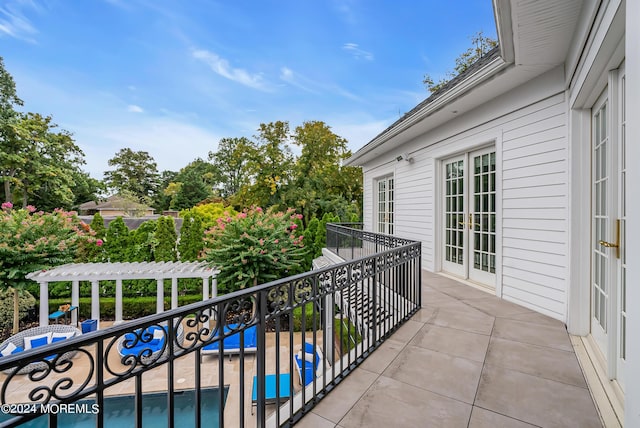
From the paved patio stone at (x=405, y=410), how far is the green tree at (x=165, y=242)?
33.0ft

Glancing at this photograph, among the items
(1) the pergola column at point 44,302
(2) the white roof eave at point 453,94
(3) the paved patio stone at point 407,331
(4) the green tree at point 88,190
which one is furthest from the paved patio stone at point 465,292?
(4) the green tree at point 88,190

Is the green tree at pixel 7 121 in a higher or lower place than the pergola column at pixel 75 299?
higher

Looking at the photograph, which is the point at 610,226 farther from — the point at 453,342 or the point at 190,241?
the point at 190,241

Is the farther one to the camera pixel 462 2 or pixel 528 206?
pixel 462 2

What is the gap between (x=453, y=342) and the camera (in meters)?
2.88

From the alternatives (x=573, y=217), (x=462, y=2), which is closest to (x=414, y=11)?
(x=462, y=2)

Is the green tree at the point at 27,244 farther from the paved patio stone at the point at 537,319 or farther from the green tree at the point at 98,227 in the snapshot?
the paved patio stone at the point at 537,319

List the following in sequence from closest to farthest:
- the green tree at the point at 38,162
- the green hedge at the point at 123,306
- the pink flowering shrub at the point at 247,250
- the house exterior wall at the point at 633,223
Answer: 1. the house exterior wall at the point at 633,223
2. the pink flowering shrub at the point at 247,250
3. the green hedge at the point at 123,306
4. the green tree at the point at 38,162

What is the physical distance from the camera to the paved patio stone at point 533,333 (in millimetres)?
2830

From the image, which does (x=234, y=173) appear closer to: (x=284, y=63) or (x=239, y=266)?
(x=284, y=63)

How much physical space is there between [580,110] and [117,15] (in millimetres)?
12353

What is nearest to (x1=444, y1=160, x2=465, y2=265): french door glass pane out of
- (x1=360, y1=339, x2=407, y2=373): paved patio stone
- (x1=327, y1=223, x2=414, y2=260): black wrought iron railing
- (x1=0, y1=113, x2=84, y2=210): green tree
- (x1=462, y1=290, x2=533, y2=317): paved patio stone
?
(x1=462, y1=290, x2=533, y2=317): paved patio stone

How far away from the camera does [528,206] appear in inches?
152

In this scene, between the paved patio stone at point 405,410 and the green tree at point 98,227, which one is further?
the green tree at point 98,227
